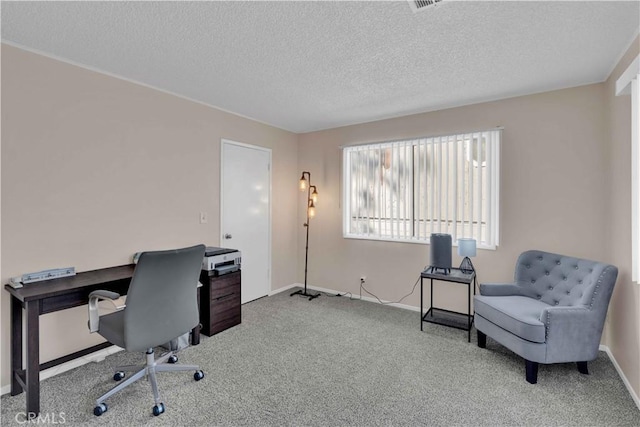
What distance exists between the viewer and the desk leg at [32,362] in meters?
1.97

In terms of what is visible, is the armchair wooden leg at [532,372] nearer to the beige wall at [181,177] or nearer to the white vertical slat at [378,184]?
the beige wall at [181,177]

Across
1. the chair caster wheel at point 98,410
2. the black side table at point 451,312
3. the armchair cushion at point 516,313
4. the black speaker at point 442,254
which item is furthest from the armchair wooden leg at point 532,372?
the chair caster wheel at point 98,410

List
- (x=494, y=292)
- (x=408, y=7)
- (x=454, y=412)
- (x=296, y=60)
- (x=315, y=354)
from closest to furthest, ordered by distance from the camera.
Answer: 1. (x=408, y=7)
2. (x=454, y=412)
3. (x=296, y=60)
4. (x=315, y=354)
5. (x=494, y=292)

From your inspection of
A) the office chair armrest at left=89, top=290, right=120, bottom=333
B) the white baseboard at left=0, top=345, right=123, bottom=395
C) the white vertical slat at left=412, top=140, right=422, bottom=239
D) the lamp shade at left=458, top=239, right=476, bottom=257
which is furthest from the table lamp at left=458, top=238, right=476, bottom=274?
the white baseboard at left=0, top=345, right=123, bottom=395

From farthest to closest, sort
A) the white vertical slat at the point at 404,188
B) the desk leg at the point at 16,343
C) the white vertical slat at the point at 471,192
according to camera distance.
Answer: the white vertical slat at the point at 404,188, the white vertical slat at the point at 471,192, the desk leg at the point at 16,343

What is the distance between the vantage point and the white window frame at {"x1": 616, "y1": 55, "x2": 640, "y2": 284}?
6.57ft

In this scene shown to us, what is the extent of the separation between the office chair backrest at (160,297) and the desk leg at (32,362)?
65 cm

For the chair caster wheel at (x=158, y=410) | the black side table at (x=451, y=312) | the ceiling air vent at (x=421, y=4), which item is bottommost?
the chair caster wheel at (x=158, y=410)

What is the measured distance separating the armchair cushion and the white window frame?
2.25 ft

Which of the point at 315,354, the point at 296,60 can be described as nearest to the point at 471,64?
the point at 296,60

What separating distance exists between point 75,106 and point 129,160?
0.58 m

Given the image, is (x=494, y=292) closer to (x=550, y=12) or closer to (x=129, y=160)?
(x=550, y=12)

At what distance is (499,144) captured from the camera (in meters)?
3.35

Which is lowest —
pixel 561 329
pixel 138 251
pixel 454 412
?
pixel 454 412
